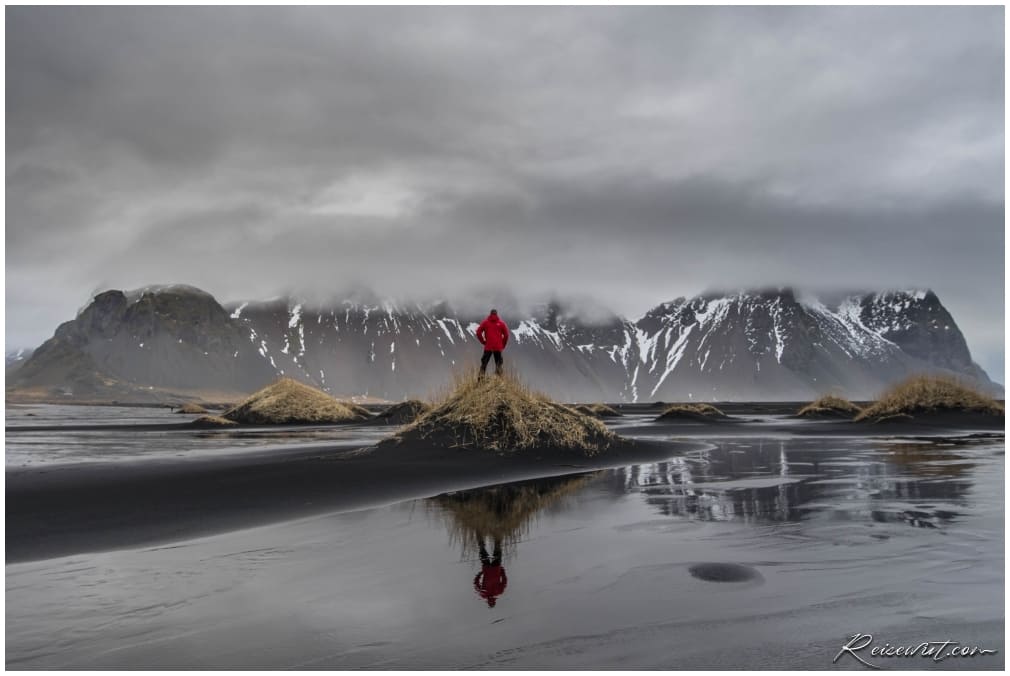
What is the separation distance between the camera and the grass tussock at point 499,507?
25.3 ft

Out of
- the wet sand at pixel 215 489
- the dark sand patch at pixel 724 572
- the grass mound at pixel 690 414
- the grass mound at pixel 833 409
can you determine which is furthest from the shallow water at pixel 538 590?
the grass mound at pixel 833 409

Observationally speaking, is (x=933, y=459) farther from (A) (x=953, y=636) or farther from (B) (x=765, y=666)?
(B) (x=765, y=666)

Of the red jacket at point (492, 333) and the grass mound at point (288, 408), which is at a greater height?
the red jacket at point (492, 333)

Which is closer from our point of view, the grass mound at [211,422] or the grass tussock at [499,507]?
the grass tussock at [499,507]

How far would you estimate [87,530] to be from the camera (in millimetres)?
7965

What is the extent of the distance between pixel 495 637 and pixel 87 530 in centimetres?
572

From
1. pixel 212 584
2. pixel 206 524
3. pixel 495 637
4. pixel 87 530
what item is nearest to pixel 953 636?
pixel 495 637

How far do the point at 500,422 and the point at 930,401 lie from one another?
87.7ft

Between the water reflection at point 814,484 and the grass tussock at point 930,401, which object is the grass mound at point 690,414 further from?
the water reflection at point 814,484

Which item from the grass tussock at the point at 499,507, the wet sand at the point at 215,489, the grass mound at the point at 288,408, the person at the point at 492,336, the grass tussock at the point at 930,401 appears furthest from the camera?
the grass mound at the point at 288,408

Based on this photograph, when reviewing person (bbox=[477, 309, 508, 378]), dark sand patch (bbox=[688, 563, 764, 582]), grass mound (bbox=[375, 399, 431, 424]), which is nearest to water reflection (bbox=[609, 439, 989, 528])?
dark sand patch (bbox=[688, 563, 764, 582])

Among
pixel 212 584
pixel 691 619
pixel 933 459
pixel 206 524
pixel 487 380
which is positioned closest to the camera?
pixel 691 619

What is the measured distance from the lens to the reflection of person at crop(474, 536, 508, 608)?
17.8 feet

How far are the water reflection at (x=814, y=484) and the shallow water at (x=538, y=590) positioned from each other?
128 mm
